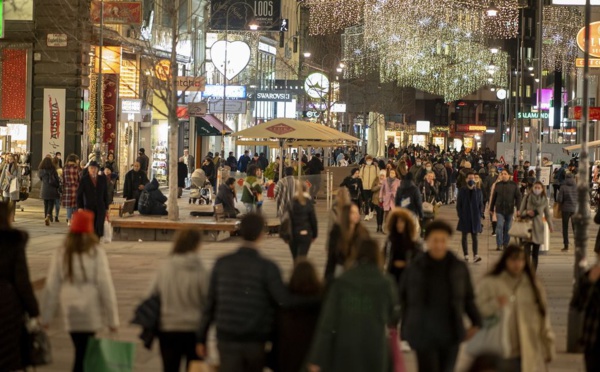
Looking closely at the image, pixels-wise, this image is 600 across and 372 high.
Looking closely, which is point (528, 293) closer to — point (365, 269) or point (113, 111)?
point (365, 269)

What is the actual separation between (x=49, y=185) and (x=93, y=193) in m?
7.41

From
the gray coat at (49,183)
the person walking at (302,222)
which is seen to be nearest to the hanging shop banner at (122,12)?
the gray coat at (49,183)

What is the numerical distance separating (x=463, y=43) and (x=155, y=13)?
14.4 meters

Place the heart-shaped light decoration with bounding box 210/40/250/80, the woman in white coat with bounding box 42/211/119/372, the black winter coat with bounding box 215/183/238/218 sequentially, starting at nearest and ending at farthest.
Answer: the woman in white coat with bounding box 42/211/119/372, the black winter coat with bounding box 215/183/238/218, the heart-shaped light decoration with bounding box 210/40/250/80

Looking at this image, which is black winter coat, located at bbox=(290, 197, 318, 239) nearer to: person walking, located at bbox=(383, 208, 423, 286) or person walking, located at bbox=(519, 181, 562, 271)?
person walking, located at bbox=(383, 208, 423, 286)

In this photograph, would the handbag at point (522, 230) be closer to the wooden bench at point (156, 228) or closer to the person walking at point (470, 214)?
the person walking at point (470, 214)

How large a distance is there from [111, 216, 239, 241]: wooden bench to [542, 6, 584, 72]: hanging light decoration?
32.9 metres

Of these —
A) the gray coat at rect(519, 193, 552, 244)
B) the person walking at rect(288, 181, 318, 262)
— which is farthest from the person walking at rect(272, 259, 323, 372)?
the gray coat at rect(519, 193, 552, 244)

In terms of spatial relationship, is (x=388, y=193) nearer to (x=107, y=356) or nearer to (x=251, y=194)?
(x=251, y=194)

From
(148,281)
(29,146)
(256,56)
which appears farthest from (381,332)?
(256,56)

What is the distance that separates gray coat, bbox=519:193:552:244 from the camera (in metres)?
21.6

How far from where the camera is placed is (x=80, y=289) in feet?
31.5

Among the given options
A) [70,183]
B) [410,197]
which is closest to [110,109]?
[70,183]

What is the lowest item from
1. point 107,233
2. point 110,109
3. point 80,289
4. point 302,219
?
point 107,233
